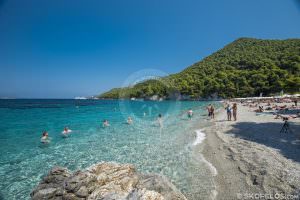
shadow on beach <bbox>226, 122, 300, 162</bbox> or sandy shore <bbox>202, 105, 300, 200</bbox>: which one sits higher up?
shadow on beach <bbox>226, 122, 300, 162</bbox>

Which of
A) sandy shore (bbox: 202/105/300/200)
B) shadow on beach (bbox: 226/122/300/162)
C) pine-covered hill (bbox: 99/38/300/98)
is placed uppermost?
pine-covered hill (bbox: 99/38/300/98)

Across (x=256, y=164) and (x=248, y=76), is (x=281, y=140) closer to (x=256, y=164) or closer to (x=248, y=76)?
(x=256, y=164)

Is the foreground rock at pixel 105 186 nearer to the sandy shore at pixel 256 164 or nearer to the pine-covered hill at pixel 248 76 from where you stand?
the sandy shore at pixel 256 164

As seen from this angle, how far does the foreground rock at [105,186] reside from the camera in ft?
18.4

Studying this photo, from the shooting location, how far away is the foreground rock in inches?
221

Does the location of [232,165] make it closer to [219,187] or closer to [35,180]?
[219,187]

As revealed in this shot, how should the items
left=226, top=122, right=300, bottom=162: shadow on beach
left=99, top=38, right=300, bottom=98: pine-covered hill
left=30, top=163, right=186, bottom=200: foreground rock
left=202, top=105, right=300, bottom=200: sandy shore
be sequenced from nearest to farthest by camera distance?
left=30, top=163, right=186, bottom=200: foreground rock
left=202, top=105, right=300, bottom=200: sandy shore
left=226, top=122, right=300, bottom=162: shadow on beach
left=99, top=38, right=300, bottom=98: pine-covered hill

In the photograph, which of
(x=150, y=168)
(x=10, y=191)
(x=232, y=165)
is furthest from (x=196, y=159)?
(x=10, y=191)

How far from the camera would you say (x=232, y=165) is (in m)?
8.68

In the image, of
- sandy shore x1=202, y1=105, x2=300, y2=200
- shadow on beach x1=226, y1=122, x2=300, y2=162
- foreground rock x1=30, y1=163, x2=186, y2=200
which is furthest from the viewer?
shadow on beach x1=226, y1=122, x2=300, y2=162

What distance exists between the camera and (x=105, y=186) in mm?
6059

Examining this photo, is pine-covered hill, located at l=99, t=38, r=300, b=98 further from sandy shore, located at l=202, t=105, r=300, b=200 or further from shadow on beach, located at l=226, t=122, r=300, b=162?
sandy shore, located at l=202, t=105, r=300, b=200

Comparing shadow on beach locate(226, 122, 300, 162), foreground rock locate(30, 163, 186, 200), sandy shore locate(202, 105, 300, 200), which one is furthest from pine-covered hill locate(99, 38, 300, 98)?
foreground rock locate(30, 163, 186, 200)

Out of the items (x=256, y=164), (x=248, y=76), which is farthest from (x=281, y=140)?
(x=248, y=76)
